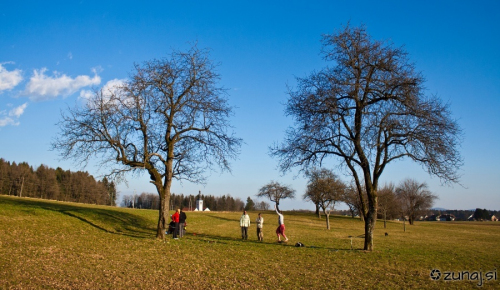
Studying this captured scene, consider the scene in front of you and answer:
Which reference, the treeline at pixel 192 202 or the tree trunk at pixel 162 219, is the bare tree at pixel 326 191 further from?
the treeline at pixel 192 202

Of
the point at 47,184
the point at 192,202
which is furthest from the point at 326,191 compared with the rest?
the point at 192,202

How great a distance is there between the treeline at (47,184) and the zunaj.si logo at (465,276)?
7934 centimetres

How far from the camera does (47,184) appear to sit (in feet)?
308

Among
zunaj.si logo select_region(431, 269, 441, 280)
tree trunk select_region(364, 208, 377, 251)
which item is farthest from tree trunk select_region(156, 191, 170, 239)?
zunaj.si logo select_region(431, 269, 441, 280)

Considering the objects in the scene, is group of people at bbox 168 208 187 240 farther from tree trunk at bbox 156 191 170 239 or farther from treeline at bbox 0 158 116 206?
treeline at bbox 0 158 116 206

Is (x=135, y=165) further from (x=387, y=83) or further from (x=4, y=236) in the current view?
(x=387, y=83)

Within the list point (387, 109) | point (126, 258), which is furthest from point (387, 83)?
point (126, 258)

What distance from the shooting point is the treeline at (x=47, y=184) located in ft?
291

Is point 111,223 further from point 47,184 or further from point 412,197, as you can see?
point 47,184

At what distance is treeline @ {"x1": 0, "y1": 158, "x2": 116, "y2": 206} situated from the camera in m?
88.8

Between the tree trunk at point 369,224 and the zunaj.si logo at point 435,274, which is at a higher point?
the tree trunk at point 369,224

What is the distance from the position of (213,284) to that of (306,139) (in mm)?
9736

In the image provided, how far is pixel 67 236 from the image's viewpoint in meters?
16.3

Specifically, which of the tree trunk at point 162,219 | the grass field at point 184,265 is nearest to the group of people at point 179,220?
the tree trunk at point 162,219
